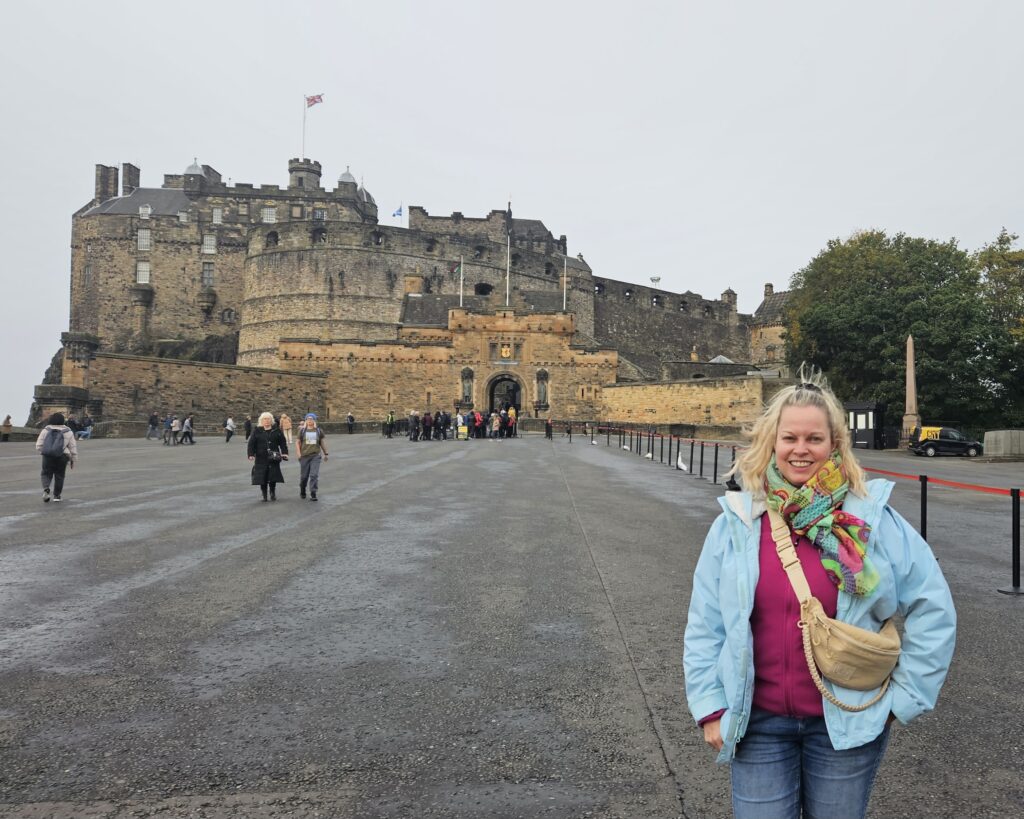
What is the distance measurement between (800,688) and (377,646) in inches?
104

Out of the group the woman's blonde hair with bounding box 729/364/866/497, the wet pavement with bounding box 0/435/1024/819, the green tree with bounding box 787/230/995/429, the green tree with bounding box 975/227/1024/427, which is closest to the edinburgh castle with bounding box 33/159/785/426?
the green tree with bounding box 787/230/995/429

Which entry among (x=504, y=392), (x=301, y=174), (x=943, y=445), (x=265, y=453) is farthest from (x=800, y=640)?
(x=301, y=174)

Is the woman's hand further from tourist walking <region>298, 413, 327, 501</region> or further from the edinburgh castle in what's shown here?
the edinburgh castle

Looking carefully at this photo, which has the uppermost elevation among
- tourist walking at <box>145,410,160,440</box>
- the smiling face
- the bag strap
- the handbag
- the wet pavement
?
the smiling face

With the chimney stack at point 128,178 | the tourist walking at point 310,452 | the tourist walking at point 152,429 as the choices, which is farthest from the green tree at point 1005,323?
the chimney stack at point 128,178

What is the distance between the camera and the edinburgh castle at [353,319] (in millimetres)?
39375

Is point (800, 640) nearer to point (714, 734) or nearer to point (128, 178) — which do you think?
point (714, 734)

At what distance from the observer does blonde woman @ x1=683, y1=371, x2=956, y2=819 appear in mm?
1771

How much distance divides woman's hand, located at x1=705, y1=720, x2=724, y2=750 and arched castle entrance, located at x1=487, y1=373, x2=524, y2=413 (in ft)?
140

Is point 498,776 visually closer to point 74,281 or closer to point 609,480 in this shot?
point 609,480

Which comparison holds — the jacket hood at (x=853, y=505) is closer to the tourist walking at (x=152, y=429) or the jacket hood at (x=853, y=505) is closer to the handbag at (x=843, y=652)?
the handbag at (x=843, y=652)

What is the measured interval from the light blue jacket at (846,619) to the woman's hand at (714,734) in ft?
0.05

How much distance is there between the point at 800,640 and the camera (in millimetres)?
1809

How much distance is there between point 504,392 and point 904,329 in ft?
90.5
